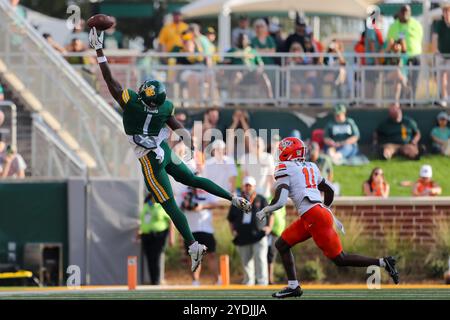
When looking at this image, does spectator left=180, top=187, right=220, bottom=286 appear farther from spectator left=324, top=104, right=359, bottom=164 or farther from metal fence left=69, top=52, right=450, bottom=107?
metal fence left=69, top=52, right=450, bottom=107

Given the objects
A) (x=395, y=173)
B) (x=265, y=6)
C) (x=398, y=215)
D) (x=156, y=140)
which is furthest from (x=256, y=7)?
(x=156, y=140)

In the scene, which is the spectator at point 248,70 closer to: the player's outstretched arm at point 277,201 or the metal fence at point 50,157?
the metal fence at point 50,157

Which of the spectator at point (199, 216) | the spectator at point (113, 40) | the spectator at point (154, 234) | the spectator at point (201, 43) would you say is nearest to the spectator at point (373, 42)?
the spectator at point (201, 43)

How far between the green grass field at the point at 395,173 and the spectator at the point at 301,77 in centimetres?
170

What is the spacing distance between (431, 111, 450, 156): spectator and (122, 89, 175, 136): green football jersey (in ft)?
33.9

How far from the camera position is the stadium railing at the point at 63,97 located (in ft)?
79.6

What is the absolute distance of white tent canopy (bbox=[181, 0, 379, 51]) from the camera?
96.2ft

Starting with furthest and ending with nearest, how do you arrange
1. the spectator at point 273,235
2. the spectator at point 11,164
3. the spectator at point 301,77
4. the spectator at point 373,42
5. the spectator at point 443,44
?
the spectator at point 373,42, the spectator at point 443,44, the spectator at point 301,77, the spectator at point 11,164, the spectator at point 273,235

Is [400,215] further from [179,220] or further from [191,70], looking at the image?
[179,220]

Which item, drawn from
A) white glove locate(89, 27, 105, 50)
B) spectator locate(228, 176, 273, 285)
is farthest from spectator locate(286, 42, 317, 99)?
white glove locate(89, 27, 105, 50)

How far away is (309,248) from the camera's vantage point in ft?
79.9
